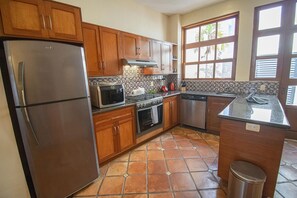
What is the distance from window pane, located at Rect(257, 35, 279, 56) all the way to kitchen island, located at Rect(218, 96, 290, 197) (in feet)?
6.14

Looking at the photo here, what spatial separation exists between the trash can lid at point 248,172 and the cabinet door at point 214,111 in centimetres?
178

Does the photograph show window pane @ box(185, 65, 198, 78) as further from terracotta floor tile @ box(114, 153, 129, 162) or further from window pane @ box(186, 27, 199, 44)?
terracotta floor tile @ box(114, 153, 129, 162)

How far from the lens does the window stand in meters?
3.47

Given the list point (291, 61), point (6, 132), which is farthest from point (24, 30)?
point (291, 61)

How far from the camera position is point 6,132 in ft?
4.99

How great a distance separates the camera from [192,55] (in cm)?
418

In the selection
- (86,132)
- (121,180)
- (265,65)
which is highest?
(265,65)

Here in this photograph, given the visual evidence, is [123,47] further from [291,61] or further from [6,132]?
[291,61]

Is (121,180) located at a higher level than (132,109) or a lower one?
lower

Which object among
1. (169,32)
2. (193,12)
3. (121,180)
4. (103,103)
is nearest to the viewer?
(121,180)

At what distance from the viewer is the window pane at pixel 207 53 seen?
3787 mm

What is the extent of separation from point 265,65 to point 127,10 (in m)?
3.26

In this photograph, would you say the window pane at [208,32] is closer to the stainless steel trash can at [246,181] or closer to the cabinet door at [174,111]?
the cabinet door at [174,111]

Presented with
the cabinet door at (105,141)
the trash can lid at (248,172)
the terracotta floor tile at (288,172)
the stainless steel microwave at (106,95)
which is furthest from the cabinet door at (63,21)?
the terracotta floor tile at (288,172)
